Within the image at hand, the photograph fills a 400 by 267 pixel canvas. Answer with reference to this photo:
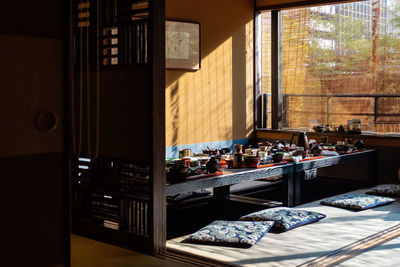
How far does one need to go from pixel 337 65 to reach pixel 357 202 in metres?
2.75

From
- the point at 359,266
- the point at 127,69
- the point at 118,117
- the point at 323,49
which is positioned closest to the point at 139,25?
the point at 127,69

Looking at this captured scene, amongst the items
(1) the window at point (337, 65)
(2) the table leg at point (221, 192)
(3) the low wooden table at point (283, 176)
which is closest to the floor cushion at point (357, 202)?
(3) the low wooden table at point (283, 176)

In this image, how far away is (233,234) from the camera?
372cm

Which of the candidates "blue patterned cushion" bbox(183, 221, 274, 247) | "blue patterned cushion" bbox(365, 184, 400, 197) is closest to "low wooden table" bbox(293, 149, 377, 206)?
"blue patterned cushion" bbox(365, 184, 400, 197)

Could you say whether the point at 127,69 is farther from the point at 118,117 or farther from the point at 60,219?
the point at 60,219

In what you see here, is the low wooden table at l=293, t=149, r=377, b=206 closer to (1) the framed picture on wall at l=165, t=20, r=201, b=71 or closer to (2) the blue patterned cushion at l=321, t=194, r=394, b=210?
(2) the blue patterned cushion at l=321, t=194, r=394, b=210

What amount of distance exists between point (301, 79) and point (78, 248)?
4675mm

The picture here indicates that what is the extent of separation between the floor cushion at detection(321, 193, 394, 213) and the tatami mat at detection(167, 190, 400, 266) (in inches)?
3.8

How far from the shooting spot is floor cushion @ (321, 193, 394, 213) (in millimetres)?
4855

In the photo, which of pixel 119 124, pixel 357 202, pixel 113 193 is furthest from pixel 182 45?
pixel 113 193

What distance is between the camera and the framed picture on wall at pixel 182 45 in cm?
641

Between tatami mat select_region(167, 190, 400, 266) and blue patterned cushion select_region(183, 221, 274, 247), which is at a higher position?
blue patterned cushion select_region(183, 221, 274, 247)

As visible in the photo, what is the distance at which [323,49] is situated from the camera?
7.24 metres

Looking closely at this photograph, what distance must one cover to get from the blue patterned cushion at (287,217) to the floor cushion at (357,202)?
542 mm
